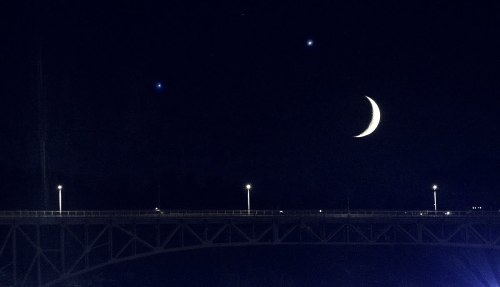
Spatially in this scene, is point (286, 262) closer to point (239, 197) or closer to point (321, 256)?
point (321, 256)

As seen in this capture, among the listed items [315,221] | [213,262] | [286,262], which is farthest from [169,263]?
[315,221]

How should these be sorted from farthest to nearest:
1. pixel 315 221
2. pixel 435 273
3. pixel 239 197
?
1. pixel 239 197
2. pixel 435 273
3. pixel 315 221

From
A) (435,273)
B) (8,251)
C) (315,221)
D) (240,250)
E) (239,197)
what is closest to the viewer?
(315,221)

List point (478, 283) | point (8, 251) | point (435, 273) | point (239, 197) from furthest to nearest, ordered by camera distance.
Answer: point (239, 197), point (435, 273), point (478, 283), point (8, 251)

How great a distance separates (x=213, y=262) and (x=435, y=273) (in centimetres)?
2566

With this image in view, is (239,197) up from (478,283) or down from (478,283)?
up

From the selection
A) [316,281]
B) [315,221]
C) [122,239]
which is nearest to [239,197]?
[316,281]

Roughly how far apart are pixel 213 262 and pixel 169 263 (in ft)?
18.7

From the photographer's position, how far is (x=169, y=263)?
118625mm

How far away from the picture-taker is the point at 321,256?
414 feet

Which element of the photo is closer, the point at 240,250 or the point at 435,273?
the point at 435,273

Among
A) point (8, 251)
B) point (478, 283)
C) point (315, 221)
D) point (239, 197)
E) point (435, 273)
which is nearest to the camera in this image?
point (315, 221)

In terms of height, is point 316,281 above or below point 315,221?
below

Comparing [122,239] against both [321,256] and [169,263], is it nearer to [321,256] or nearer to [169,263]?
[169,263]
